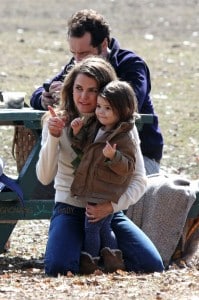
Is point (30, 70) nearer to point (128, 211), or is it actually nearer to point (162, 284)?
point (128, 211)

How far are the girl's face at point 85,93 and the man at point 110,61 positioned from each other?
0.75m

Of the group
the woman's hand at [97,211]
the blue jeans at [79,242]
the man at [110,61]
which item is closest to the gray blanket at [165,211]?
the man at [110,61]

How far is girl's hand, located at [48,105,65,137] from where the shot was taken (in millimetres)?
6500

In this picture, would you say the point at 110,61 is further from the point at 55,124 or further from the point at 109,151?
the point at 109,151

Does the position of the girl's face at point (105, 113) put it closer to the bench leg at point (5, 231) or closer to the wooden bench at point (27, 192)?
the wooden bench at point (27, 192)

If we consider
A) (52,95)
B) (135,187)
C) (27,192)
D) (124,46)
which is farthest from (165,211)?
(124,46)

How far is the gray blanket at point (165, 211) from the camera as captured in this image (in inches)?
288

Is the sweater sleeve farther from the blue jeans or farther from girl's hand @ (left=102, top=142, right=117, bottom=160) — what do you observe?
girl's hand @ (left=102, top=142, right=117, bottom=160)

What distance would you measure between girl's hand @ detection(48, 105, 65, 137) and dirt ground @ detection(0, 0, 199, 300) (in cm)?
77

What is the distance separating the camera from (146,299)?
5699 mm

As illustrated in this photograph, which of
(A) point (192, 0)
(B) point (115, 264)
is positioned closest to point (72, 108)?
(B) point (115, 264)

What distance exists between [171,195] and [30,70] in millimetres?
9015

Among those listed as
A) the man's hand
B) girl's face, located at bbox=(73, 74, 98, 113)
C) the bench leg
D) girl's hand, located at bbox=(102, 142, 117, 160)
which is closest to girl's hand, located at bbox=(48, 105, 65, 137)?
girl's face, located at bbox=(73, 74, 98, 113)

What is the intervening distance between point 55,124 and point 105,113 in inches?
10.6
